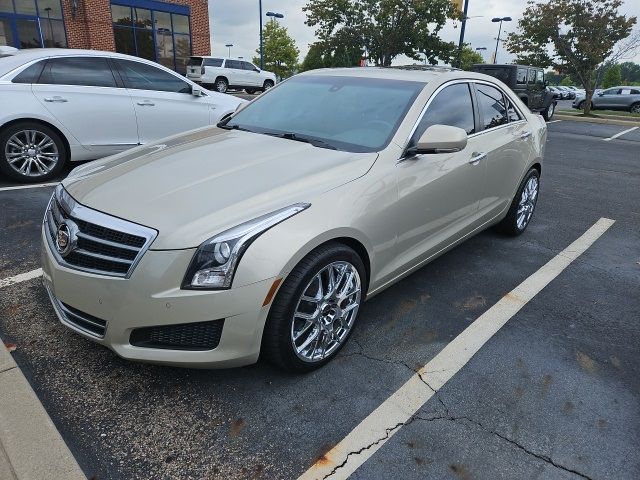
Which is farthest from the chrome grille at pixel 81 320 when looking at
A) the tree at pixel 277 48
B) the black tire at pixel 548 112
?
the tree at pixel 277 48

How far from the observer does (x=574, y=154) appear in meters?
10.7

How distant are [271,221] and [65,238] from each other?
1.04 m

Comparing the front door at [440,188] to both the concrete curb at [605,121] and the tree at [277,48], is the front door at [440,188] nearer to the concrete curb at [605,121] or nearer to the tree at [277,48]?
the concrete curb at [605,121]

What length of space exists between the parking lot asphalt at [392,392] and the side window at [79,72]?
9.80 feet

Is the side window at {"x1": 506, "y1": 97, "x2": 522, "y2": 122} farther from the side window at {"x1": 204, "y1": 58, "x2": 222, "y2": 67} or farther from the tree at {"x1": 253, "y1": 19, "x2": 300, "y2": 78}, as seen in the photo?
the tree at {"x1": 253, "y1": 19, "x2": 300, "y2": 78}

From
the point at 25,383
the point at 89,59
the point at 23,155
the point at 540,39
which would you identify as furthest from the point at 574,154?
the point at 540,39

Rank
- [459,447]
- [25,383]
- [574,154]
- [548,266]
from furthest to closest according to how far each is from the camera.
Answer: [574,154]
[548,266]
[25,383]
[459,447]

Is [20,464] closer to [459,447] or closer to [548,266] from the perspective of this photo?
[459,447]

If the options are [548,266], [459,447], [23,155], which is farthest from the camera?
[23,155]

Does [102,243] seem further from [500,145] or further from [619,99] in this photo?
[619,99]

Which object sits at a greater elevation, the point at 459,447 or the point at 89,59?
the point at 89,59

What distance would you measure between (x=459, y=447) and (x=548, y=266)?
8.48 feet

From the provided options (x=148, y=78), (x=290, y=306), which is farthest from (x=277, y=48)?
(x=290, y=306)

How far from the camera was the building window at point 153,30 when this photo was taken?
22.8 meters
